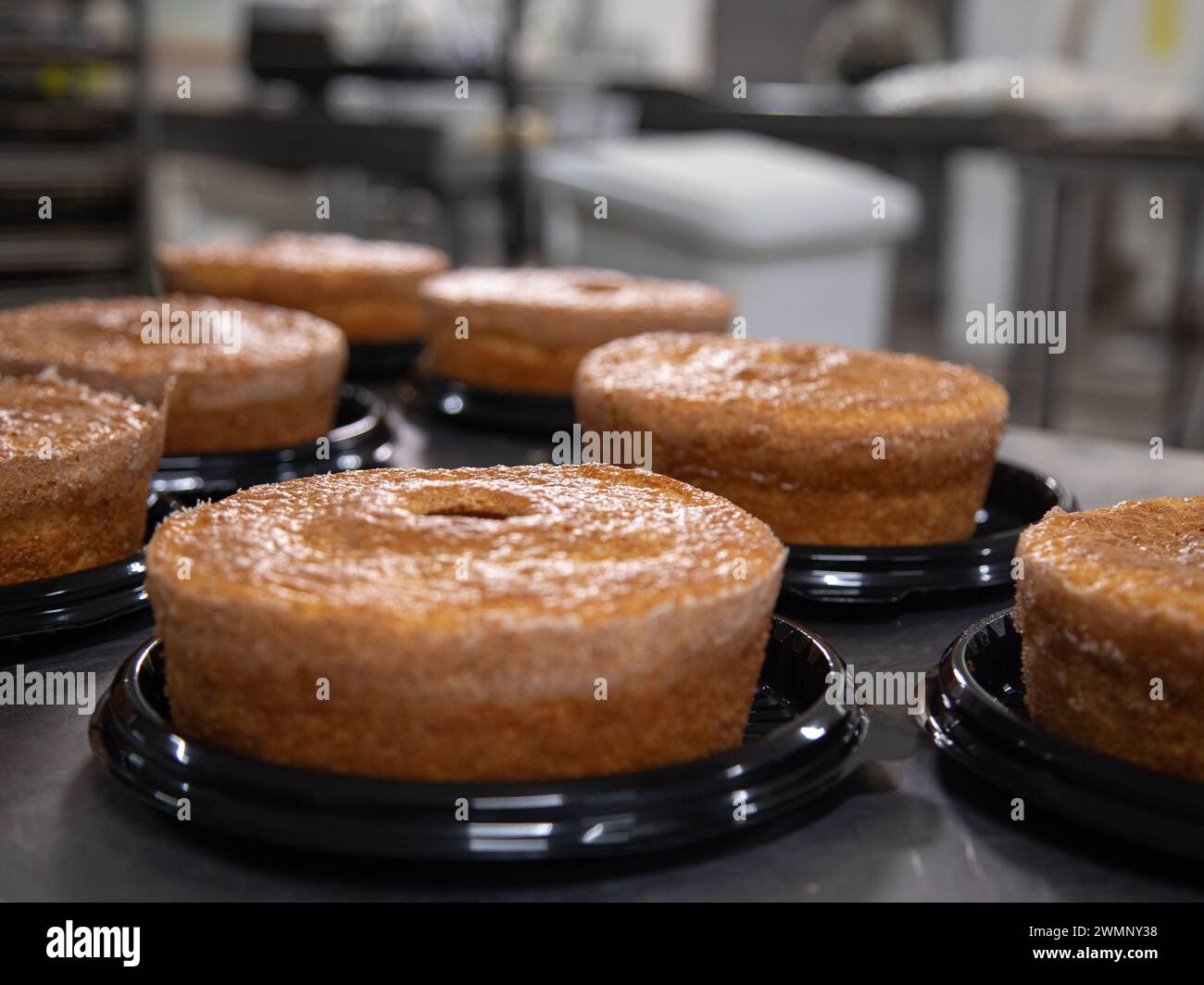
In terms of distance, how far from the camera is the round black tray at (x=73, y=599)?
3.43 feet

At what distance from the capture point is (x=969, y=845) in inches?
32.0

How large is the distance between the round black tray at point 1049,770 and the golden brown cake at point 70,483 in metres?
0.71

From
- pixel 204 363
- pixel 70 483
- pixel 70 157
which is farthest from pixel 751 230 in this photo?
pixel 70 483

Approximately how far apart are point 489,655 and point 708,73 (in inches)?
333

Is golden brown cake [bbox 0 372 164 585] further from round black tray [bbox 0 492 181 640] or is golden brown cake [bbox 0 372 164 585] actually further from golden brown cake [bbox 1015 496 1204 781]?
golden brown cake [bbox 1015 496 1204 781]

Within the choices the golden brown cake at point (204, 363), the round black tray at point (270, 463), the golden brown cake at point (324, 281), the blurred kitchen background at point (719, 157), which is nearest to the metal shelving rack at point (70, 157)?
the blurred kitchen background at point (719, 157)

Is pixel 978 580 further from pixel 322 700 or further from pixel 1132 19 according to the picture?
pixel 1132 19

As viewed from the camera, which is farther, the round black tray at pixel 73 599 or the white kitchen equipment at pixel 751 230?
the white kitchen equipment at pixel 751 230

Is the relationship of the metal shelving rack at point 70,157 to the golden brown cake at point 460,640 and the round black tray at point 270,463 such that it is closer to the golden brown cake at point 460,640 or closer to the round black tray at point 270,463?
the round black tray at point 270,463

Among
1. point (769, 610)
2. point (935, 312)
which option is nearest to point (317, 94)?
point (935, 312)

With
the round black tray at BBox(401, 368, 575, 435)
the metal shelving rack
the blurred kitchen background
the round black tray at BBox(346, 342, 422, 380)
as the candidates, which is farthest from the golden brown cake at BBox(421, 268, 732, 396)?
the metal shelving rack

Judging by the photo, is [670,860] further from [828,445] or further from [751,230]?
[751,230]
